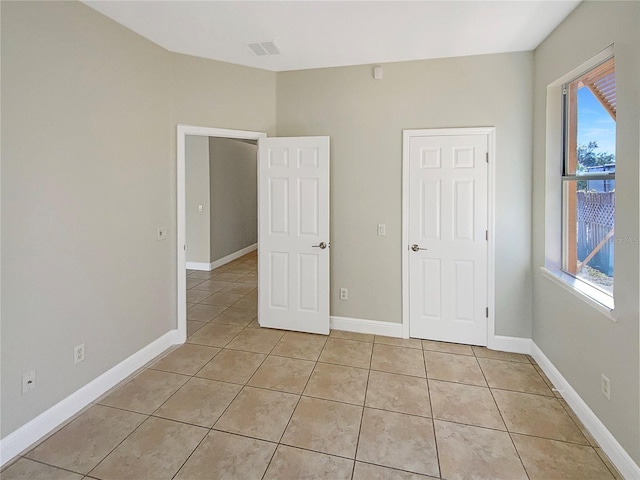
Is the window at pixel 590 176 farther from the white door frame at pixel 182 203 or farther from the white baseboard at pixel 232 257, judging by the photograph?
the white baseboard at pixel 232 257

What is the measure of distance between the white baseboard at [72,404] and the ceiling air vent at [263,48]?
2.79m

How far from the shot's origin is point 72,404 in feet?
7.41

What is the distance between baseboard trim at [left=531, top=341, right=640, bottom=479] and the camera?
1718 millimetres

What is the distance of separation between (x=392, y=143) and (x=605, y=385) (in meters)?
2.46

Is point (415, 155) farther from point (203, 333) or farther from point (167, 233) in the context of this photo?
point (203, 333)

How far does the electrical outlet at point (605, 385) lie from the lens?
190cm

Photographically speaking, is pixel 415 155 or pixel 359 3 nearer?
pixel 359 3

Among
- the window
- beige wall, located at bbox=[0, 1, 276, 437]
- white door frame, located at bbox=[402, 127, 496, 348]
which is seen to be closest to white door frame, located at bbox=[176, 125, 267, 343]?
beige wall, located at bbox=[0, 1, 276, 437]

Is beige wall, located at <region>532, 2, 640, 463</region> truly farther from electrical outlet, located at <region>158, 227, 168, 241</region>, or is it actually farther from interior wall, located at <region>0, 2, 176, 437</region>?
electrical outlet, located at <region>158, 227, 168, 241</region>

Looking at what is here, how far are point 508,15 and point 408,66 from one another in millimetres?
1003

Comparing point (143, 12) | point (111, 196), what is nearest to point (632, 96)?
point (143, 12)

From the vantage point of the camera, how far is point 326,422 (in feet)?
7.11

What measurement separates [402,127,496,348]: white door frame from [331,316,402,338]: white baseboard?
91mm

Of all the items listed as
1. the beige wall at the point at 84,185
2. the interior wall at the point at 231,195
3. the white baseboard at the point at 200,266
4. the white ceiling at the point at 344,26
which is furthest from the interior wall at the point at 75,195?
the interior wall at the point at 231,195
